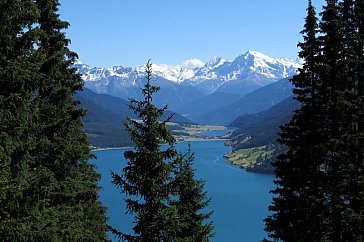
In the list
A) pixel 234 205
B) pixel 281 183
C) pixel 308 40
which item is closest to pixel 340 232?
pixel 281 183

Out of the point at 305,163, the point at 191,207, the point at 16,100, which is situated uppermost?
the point at 16,100

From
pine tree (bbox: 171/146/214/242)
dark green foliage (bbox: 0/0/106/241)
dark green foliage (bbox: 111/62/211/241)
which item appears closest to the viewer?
dark green foliage (bbox: 0/0/106/241)

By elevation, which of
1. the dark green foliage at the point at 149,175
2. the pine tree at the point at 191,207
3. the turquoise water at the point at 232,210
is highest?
the dark green foliage at the point at 149,175

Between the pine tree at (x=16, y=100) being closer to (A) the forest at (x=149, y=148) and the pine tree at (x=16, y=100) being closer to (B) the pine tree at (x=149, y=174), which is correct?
(A) the forest at (x=149, y=148)

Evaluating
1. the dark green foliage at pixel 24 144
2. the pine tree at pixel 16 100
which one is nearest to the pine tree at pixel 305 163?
the dark green foliage at pixel 24 144

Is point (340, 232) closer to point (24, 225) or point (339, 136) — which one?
point (339, 136)

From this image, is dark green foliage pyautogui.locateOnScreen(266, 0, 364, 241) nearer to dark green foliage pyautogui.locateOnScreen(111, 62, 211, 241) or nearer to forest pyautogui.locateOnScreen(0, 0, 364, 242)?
forest pyautogui.locateOnScreen(0, 0, 364, 242)

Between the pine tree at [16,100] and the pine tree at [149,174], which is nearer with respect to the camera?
the pine tree at [16,100]

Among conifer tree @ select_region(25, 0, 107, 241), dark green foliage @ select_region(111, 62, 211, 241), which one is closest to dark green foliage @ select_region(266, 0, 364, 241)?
dark green foliage @ select_region(111, 62, 211, 241)

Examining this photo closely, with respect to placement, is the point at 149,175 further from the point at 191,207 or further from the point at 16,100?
the point at 191,207

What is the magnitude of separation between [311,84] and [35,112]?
53.3 ft

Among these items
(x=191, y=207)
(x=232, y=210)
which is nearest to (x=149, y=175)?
(x=191, y=207)

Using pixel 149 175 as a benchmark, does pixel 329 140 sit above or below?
above

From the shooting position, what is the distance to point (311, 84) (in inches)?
933
